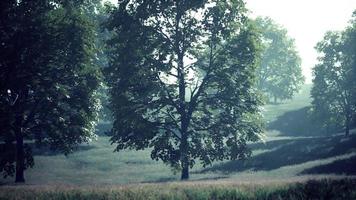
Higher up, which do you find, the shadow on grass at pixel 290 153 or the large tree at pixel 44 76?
the large tree at pixel 44 76

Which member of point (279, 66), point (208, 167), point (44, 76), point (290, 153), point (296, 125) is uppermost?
point (279, 66)

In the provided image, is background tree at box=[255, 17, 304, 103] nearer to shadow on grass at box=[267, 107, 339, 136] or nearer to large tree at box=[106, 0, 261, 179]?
shadow on grass at box=[267, 107, 339, 136]

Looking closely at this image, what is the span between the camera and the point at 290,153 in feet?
144

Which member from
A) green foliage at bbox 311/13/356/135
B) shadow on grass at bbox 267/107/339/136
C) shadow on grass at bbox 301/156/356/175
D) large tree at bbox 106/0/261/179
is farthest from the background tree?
large tree at bbox 106/0/261/179

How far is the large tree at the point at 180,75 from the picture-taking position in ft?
82.4

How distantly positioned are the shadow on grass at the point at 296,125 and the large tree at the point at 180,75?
122 ft

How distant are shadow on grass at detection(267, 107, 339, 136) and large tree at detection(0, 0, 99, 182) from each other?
4106 cm

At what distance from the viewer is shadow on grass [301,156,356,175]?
31.8m

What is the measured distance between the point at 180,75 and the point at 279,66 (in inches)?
2474

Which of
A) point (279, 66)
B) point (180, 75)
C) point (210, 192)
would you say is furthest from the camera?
point (279, 66)

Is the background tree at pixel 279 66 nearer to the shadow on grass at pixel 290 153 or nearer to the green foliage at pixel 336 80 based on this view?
the green foliage at pixel 336 80

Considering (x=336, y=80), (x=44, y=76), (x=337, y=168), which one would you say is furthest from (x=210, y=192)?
(x=336, y=80)

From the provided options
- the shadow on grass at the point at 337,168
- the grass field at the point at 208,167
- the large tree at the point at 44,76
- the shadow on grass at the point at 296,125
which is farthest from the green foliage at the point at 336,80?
the large tree at the point at 44,76

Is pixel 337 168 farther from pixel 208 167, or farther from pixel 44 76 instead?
pixel 44 76
